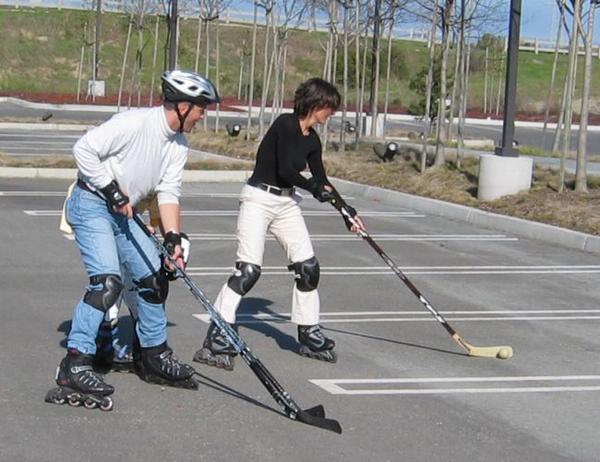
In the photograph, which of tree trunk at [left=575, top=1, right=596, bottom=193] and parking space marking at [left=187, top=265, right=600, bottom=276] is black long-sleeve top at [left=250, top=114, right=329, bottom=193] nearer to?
parking space marking at [left=187, top=265, right=600, bottom=276]

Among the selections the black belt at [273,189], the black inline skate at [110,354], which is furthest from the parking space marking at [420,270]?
the black inline skate at [110,354]

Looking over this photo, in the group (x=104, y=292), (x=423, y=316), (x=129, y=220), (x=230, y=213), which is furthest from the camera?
(x=230, y=213)

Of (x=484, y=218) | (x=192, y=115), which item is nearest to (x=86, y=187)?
(x=192, y=115)

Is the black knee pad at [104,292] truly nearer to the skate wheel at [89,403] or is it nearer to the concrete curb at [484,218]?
the skate wheel at [89,403]

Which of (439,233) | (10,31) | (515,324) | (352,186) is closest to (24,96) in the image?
(10,31)

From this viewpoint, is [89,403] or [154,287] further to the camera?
[154,287]

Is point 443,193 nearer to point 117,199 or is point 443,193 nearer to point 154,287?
point 154,287

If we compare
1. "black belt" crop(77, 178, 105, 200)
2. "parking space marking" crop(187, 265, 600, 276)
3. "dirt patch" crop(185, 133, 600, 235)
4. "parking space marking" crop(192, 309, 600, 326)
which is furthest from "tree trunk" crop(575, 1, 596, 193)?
"black belt" crop(77, 178, 105, 200)

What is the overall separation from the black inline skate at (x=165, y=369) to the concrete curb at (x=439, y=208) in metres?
7.68

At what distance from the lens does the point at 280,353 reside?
8.02 meters

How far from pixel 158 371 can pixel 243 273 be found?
1.02 metres

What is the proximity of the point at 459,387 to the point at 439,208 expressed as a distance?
32.0 feet

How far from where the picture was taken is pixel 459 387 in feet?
23.8

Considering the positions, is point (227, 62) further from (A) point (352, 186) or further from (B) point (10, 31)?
(A) point (352, 186)
